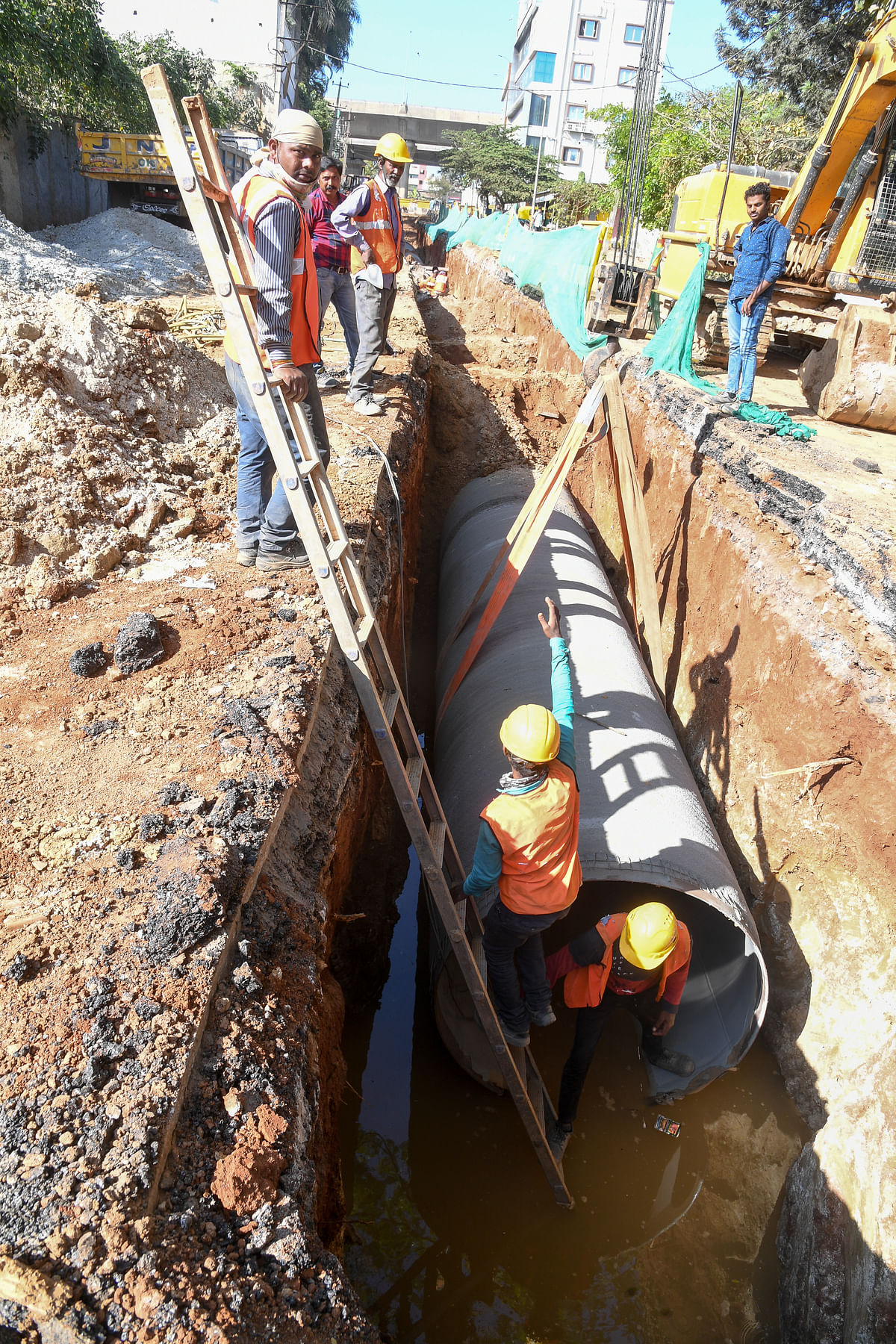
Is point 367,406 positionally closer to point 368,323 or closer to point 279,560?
point 368,323

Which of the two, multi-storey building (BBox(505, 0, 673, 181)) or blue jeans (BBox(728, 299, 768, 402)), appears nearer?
blue jeans (BBox(728, 299, 768, 402))

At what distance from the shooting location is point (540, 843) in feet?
10.5

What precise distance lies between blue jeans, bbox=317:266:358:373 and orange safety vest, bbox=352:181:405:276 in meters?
0.27

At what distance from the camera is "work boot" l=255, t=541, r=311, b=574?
4340 millimetres

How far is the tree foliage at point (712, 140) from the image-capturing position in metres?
21.3

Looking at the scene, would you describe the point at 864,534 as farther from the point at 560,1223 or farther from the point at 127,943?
the point at 127,943

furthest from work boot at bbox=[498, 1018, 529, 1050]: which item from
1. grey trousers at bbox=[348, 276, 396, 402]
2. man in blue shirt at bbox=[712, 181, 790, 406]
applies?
man in blue shirt at bbox=[712, 181, 790, 406]

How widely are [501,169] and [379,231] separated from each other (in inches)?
1673

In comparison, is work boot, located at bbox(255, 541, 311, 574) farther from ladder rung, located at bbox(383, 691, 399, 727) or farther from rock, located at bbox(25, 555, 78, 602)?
ladder rung, located at bbox(383, 691, 399, 727)

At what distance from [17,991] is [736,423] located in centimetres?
669

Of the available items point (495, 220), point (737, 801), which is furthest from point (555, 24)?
point (737, 801)

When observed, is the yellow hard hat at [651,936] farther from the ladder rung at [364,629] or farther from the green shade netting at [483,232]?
the green shade netting at [483,232]

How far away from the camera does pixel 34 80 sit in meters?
14.8

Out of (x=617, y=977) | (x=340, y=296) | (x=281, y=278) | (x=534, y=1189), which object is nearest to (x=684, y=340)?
(x=340, y=296)
